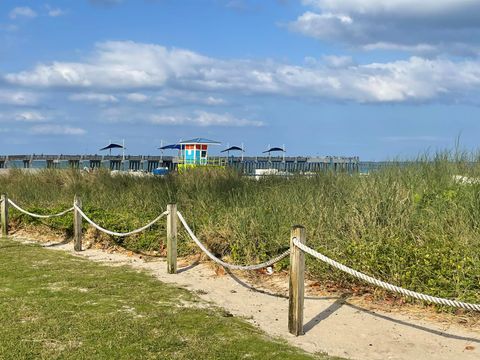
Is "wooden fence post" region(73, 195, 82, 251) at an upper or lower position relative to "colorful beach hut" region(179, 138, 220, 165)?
lower

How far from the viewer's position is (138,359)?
4887 millimetres

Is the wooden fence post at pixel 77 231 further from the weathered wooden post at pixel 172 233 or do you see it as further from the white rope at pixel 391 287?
the white rope at pixel 391 287

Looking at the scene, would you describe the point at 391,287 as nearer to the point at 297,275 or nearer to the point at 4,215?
the point at 297,275

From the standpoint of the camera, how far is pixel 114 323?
5914 millimetres

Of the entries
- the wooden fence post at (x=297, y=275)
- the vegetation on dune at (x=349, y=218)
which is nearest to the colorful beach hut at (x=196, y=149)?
the vegetation on dune at (x=349, y=218)

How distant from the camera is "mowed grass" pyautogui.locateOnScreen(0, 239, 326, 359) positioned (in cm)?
509

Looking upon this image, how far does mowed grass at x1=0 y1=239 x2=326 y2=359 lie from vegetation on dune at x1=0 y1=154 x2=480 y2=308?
188 centimetres

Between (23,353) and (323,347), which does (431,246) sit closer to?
(323,347)

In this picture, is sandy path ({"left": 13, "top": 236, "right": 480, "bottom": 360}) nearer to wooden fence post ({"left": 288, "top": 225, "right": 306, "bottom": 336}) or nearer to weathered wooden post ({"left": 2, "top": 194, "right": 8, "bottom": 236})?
wooden fence post ({"left": 288, "top": 225, "right": 306, "bottom": 336})

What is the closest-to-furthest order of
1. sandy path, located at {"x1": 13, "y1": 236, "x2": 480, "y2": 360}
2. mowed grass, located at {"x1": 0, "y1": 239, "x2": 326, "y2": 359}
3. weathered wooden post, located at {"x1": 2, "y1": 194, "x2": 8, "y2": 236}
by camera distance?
mowed grass, located at {"x1": 0, "y1": 239, "x2": 326, "y2": 359} → sandy path, located at {"x1": 13, "y1": 236, "x2": 480, "y2": 360} → weathered wooden post, located at {"x1": 2, "y1": 194, "x2": 8, "y2": 236}

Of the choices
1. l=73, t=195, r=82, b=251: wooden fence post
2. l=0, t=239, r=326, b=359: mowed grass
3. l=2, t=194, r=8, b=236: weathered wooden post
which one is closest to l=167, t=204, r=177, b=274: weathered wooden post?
l=0, t=239, r=326, b=359: mowed grass

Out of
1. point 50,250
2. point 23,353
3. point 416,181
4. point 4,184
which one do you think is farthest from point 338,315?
point 4,184

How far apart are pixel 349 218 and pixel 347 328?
8.10 feet

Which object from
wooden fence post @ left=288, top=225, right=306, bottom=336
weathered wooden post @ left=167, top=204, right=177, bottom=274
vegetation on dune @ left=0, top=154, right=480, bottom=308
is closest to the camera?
wooden fence post @ left=288, top=225, right=306, bottom=336
